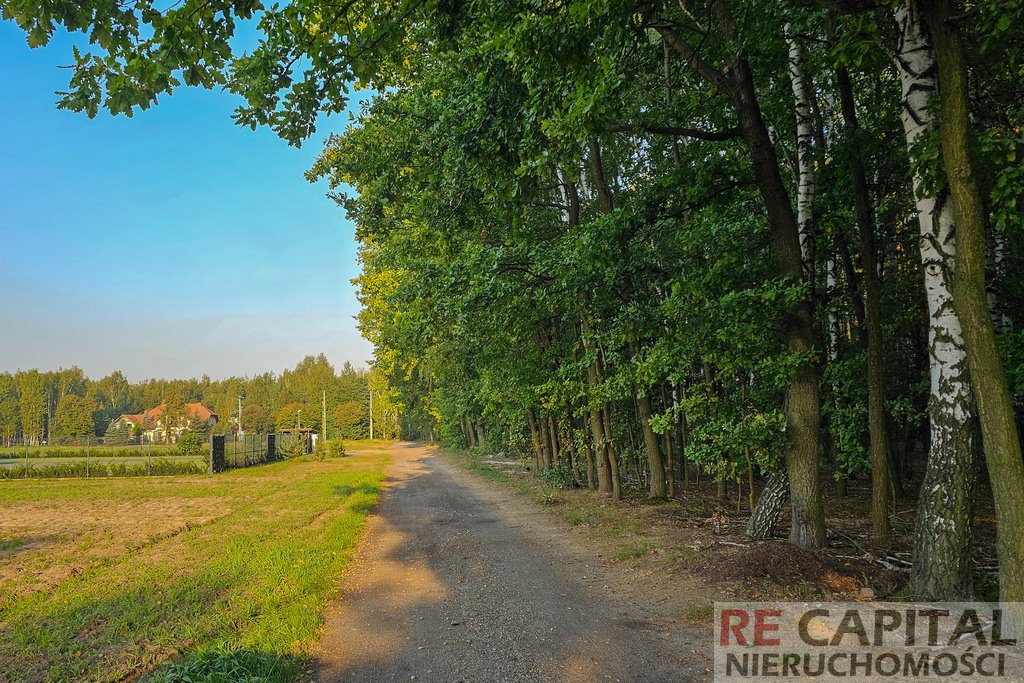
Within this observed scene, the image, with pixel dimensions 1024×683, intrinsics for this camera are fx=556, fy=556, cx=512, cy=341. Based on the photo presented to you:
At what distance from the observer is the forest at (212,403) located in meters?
74.7

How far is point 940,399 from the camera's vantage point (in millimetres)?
4801

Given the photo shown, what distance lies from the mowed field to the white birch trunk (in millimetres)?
7241

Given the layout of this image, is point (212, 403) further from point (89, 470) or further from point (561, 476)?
point (561, 476)

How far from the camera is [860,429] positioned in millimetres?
9000

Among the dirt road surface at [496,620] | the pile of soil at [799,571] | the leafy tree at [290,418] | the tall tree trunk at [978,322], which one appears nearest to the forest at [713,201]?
the tall tree trunk at [978,322]

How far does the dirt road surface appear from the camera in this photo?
416 centimetres

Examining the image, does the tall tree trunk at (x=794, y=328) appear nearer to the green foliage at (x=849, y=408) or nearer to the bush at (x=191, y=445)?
the green foliage at (x=849, y=408)

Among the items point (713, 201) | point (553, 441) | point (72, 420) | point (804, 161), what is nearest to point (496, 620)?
point (713, 201)

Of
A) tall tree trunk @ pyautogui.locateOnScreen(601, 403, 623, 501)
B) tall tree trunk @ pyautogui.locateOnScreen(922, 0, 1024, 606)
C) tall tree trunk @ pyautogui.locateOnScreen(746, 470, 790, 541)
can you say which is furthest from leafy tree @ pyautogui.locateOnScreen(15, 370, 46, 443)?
tall tree trunk @ pyautogui.locateOnScreen(922, 0, 1024, 606)

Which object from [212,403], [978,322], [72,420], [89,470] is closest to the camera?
[978,322]

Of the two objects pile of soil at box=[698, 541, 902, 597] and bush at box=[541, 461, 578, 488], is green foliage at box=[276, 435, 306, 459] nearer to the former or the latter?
bush at box=[541, 461, 578, 488]

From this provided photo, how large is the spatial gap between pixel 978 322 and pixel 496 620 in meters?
4.69

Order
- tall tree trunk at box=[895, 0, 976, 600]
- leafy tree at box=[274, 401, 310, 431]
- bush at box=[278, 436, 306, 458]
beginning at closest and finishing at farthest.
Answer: tall tree trunk at box=[895, 0, 976, 600] → bush at box=[278, 436, 306, 458] → leafy tree at box=[274, 401, 310, 431]

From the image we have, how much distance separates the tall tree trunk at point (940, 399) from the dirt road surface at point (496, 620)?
210cm
